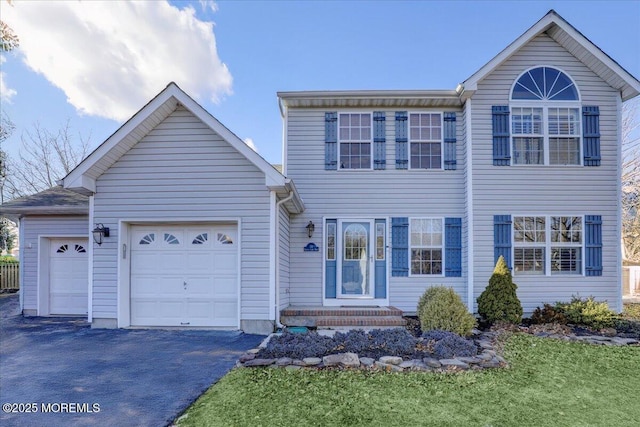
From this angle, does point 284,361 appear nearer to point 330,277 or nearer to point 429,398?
point 429,398

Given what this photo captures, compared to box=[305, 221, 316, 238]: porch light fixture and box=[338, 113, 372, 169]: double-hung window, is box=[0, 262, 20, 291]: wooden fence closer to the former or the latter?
box=[305, 221, 316, 238]: porch light fixture

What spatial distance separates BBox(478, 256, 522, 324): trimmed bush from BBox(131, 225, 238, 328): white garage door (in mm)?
5267

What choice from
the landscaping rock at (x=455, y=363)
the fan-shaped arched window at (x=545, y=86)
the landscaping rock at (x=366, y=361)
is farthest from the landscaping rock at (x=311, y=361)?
the fan-shaped arched window at (x=545, y=86)

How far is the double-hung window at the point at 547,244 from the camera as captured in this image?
368 inches

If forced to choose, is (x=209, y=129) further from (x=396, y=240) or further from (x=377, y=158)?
(x=396, y=240)

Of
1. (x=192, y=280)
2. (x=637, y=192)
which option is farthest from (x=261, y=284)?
(x=637, y=192)

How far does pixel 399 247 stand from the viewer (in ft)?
31.2

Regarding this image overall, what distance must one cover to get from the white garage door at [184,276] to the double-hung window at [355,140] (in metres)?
3.51

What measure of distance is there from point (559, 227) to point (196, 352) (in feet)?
28.4

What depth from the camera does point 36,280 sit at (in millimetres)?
9656

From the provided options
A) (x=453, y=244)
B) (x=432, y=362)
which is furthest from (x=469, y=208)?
(x=432, y=362)

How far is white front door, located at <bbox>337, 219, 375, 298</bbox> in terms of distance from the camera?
9.45m

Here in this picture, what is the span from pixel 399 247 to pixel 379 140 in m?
2.71

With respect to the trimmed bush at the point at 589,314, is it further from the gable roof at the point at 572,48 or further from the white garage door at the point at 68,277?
the white garage door at the point at 68,277
